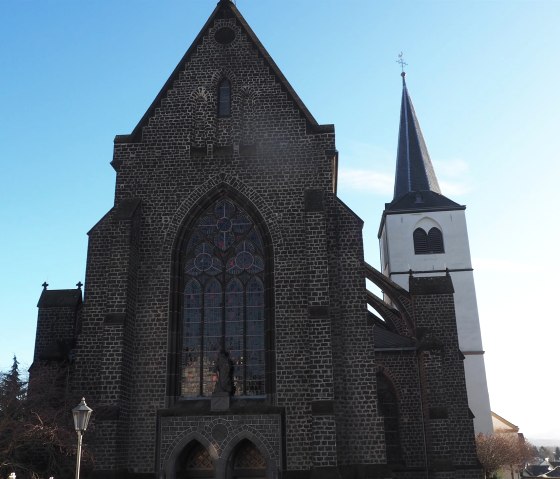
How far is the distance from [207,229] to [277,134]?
12.5 ft

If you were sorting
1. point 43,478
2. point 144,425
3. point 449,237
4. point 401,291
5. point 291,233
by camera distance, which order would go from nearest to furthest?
point 43,478
point 144,425
point 291,233
point 401,291
point 449,237

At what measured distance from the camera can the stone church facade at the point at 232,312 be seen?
16812 millimetres

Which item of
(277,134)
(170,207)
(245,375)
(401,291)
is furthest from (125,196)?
(401,291)

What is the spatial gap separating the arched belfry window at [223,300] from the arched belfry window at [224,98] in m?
3.11

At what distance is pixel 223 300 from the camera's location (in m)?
18.4

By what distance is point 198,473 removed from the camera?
56.3ft

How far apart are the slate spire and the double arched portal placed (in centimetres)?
3424

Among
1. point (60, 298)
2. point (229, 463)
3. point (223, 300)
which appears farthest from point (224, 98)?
point (229, 463)

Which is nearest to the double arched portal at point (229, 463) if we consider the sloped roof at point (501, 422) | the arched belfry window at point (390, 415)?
the arched belfry window at point (390, 415)

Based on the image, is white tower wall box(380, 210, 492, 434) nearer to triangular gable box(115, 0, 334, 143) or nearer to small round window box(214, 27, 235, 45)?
triangular gable box(115, 0, 334, 143)

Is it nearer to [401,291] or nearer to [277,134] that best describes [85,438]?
[277,134]

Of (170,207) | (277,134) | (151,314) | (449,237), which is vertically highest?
(449,237)

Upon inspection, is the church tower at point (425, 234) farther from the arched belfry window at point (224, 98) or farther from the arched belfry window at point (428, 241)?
the arched belfry window at point (224, 98)

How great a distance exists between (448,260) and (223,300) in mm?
31508
